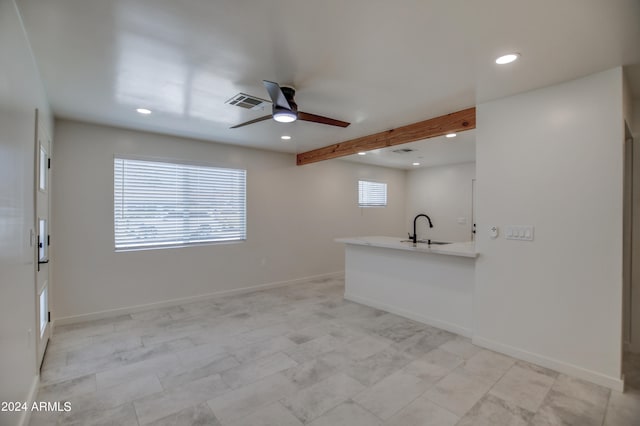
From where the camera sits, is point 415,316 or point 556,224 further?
point 415,316

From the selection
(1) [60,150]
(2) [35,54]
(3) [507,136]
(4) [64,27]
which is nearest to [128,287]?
(1) [60,150]

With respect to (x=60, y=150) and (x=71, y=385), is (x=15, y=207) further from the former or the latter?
(x=60, y=150)

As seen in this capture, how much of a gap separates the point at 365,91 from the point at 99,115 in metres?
3.10

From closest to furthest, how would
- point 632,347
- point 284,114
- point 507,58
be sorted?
1. point 507,58
2. point 284,114
3. point 632,347

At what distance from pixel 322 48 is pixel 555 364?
10.7 ft

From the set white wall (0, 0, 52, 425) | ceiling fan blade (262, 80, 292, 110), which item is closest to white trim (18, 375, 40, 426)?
white wall (0, 0, 52, 425)

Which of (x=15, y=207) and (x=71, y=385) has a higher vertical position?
(x=15, y=207)

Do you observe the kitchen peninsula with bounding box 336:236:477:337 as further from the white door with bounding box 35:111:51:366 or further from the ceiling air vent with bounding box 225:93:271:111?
the white door with bounding box 35:111:51:366

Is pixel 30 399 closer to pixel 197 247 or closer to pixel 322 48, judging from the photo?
pixel 197 247

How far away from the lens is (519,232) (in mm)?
2963

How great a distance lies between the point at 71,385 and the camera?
8.23 ft

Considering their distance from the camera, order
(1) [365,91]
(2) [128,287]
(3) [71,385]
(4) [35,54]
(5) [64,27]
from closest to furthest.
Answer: (5) [64,27], (4) [35,54], (3) [71,385], (1) [365,91], (2) [128,287]

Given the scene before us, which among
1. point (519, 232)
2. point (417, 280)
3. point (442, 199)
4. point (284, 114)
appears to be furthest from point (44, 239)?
point (442, 199)

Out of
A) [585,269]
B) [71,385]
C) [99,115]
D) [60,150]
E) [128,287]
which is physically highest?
[99,115]
